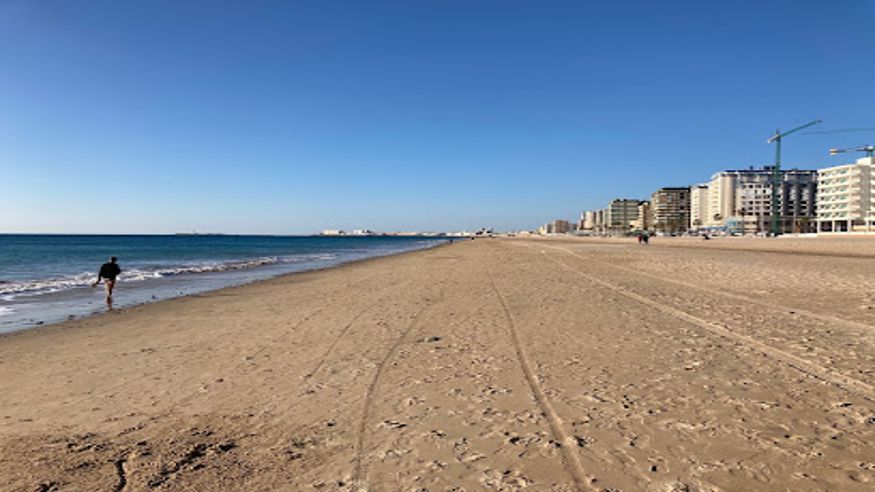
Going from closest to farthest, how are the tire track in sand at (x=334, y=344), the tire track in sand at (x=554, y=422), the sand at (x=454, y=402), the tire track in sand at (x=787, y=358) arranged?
the tire track in sand at (x=554, y=422)
the sand at (x=454, y=402)
the tire track in sand at (x=787, y=358)
the tire track in sand at (x=334, y=344)

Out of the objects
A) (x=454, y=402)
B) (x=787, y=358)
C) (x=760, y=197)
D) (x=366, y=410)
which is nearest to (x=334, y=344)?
(x=366, y=410)

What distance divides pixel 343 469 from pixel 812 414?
431 cm

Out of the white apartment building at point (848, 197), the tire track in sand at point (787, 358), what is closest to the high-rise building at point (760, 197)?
the white apartment building at point (848, 197)

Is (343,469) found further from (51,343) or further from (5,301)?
(5,301)

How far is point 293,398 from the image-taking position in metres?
5.60

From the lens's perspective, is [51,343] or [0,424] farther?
[51,343]

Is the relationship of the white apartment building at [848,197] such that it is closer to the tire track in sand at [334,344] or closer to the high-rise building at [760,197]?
the high-rise building at [760,197]

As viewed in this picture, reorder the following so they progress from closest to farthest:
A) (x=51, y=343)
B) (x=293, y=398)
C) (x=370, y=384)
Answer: (x=293, y=398), (x=370, y=384), (x=51, y=343)

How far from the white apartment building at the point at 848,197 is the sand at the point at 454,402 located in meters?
132

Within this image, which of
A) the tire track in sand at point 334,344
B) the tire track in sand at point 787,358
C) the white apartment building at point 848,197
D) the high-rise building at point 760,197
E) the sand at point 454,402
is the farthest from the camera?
the high-rise building at point 760,197

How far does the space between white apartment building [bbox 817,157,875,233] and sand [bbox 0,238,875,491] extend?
5187 inches

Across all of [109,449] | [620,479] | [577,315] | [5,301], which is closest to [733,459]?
[620,479]

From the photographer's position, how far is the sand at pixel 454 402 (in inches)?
148

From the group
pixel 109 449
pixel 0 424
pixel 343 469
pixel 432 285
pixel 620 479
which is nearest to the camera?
pixel 620 479
